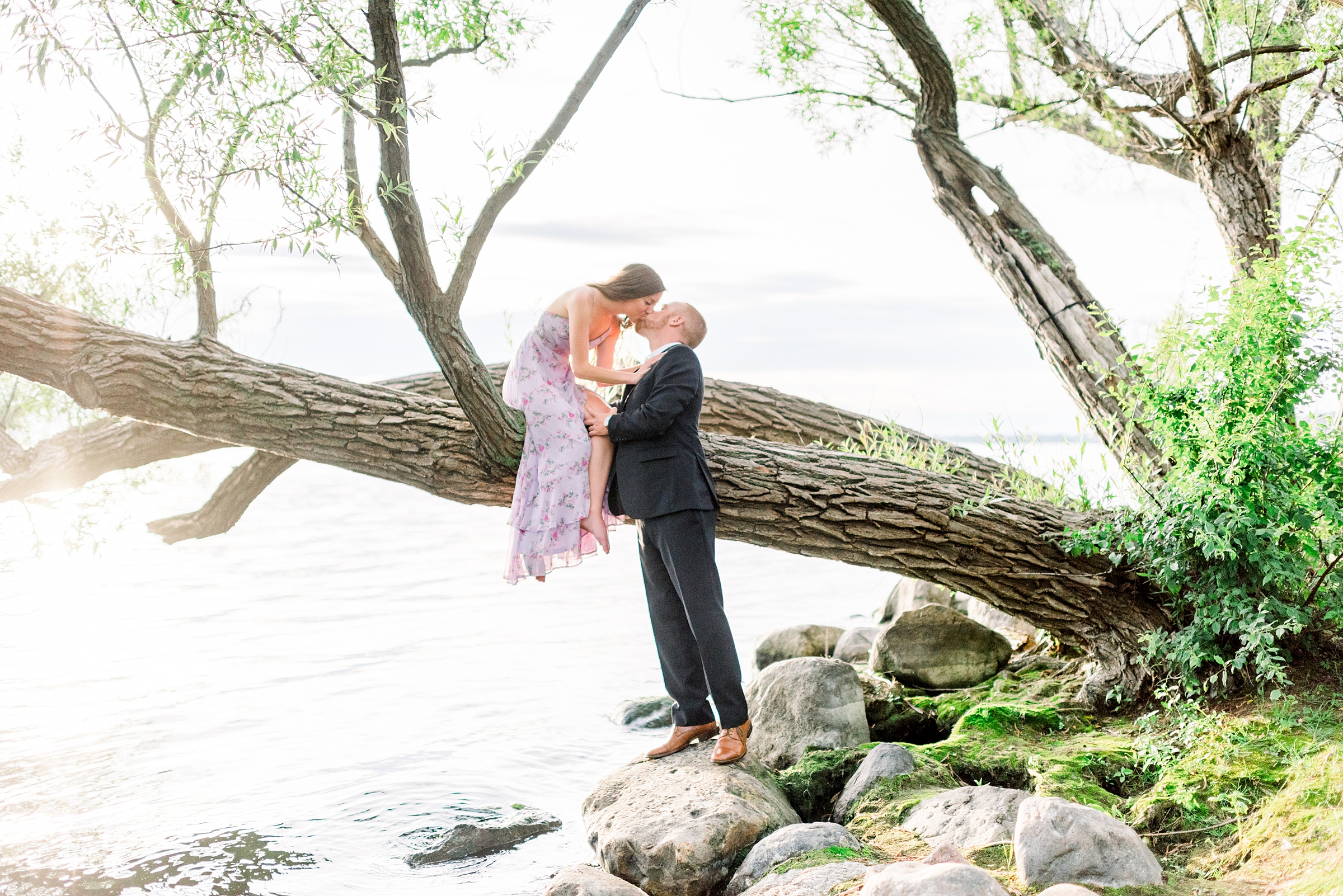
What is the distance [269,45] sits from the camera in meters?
3.79

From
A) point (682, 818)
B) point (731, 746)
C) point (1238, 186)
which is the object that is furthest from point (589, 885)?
point (1238, 186)

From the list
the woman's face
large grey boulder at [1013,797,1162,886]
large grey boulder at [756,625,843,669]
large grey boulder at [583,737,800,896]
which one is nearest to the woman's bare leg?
the woman's face

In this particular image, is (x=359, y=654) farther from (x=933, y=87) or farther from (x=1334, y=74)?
(x=1334, y=74)

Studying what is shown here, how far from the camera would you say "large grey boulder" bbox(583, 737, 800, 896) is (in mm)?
4074

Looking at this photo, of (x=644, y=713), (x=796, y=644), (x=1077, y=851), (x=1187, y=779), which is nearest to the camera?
(x=1077, y=851)

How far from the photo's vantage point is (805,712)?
5.60m

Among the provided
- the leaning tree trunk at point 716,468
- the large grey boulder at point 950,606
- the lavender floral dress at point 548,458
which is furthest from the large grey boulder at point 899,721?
the lavender floral dress at point 548,458

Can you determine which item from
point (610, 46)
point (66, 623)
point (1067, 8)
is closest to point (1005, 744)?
point (610, 46)

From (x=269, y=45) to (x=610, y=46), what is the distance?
1.51m

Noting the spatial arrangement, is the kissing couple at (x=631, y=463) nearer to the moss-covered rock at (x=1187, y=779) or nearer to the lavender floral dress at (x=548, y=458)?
the lavender floral dress at (x=548, y=458)

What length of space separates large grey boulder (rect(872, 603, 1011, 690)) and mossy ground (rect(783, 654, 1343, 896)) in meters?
1.01

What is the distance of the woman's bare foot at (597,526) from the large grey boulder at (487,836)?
1739 millimetres

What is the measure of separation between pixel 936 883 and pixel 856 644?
5.35 meters

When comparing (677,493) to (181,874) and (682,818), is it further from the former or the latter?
(181,874)
